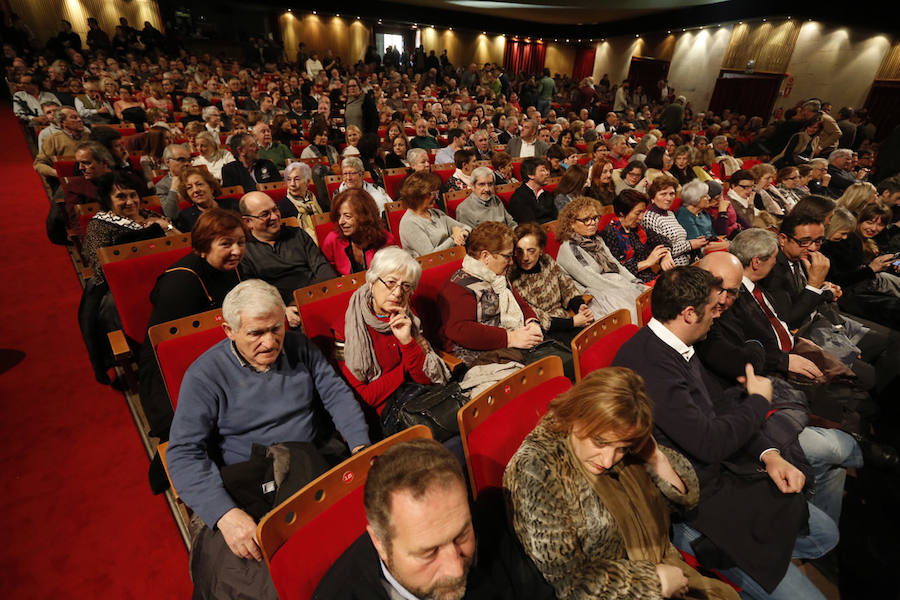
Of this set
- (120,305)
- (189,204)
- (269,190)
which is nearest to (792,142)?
(269,190)

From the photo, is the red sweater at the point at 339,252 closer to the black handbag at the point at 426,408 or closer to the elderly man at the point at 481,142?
the black handbag at the point at 426,408

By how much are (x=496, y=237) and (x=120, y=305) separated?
203 centimetres

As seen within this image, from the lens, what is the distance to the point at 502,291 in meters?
2.46

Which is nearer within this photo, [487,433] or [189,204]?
[487,433]

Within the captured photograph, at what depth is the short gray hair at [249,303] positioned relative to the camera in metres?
1.51

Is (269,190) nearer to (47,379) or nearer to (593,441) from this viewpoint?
(47,379)

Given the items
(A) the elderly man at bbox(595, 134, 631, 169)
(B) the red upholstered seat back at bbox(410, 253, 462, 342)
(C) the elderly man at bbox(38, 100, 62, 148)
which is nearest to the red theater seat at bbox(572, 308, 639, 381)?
(B) the red upholstered seat back at bbox(410, 253, 462, 342)

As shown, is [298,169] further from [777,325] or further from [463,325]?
[777,325]

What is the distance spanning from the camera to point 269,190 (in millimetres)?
4043

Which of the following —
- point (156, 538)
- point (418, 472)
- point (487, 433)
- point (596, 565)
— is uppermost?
point (418, 472)

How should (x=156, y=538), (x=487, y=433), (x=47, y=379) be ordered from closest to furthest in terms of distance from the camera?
(x=487, y=433), (x=156, y=538), (x=47, y=379)

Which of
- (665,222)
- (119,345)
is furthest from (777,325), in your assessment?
(119,345)

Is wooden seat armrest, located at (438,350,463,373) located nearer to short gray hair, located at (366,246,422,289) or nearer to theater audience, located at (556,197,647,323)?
short gray hair, located at (366,246,422,289)

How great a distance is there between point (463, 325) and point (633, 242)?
75.8 inches
